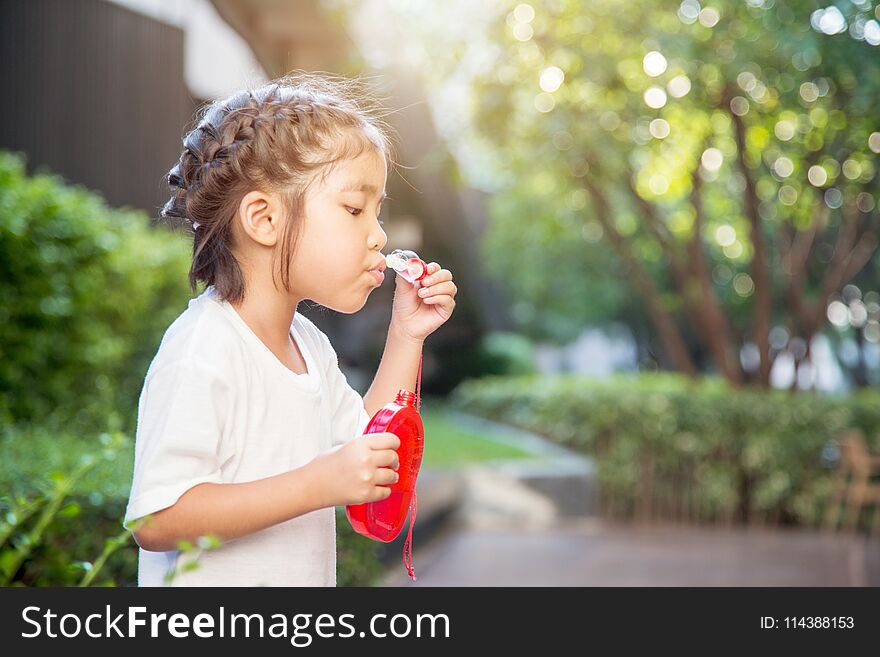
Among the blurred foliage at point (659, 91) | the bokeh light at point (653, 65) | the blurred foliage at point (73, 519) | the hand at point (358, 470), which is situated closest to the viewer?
the hand at point (358, 470)

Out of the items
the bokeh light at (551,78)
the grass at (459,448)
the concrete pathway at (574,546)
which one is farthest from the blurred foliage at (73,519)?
the bokeh light at (551,78)

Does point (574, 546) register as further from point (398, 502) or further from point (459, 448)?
point (398, 502)

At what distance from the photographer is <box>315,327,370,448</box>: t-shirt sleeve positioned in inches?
58.6

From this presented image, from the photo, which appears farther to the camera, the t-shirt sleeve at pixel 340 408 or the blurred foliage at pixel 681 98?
the blurred foliage at pixel 681 98

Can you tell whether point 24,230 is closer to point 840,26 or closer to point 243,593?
point 243,593

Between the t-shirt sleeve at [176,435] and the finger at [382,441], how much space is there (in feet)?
0.65

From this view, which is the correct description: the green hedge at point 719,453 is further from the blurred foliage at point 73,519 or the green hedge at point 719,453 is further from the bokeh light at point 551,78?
the blurred foliage at point 73,519

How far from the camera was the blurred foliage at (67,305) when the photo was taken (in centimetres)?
418

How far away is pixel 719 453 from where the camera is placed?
8.32 meters

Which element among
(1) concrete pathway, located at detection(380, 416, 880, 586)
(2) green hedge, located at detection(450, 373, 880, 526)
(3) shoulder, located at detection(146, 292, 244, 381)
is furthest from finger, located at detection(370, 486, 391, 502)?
(2) green hedge, located at detection(450, 373, 880, 526)

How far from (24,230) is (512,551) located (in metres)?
4.04

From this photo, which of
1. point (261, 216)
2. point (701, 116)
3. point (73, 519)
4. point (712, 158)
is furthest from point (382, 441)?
point (712, 158)

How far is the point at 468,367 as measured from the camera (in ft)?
56.6

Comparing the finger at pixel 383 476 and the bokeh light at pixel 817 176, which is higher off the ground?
the bokeh light at pixel 817 176
